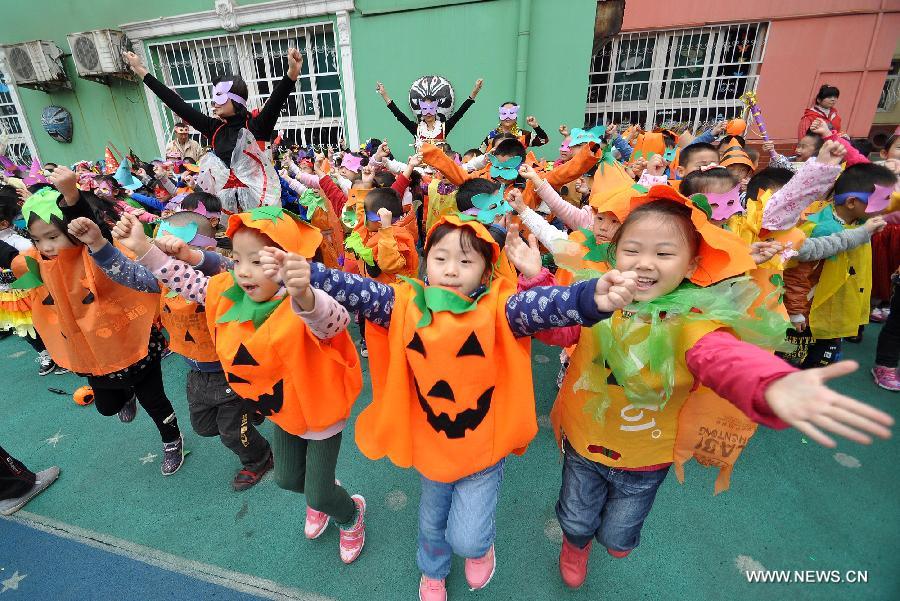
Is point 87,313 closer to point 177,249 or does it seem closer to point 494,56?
point 177,249

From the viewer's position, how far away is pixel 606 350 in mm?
1414

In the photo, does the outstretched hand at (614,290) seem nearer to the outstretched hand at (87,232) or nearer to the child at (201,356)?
the child at (201,356)

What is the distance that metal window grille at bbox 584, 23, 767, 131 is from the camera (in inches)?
353

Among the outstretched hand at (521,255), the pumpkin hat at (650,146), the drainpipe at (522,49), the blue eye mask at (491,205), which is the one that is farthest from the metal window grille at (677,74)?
the outstretched hand at (521,255)

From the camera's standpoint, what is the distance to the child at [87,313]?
1.95m

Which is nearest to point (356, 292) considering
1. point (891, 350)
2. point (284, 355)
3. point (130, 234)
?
point (284, 355)

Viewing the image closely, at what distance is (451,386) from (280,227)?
0.82m

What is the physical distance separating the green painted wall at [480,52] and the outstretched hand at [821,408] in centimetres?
804

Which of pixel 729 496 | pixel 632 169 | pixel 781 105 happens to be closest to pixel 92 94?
pixel 632 169

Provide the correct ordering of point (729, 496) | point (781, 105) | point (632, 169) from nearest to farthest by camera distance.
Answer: point (729, 496)
point (632, 169)
point (781, 105)

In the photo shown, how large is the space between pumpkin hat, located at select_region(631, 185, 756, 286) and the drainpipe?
24.0 ft

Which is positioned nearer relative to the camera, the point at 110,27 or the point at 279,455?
the point at 279,455

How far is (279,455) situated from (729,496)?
228 centimetres

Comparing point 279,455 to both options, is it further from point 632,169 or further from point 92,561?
point 632,169
